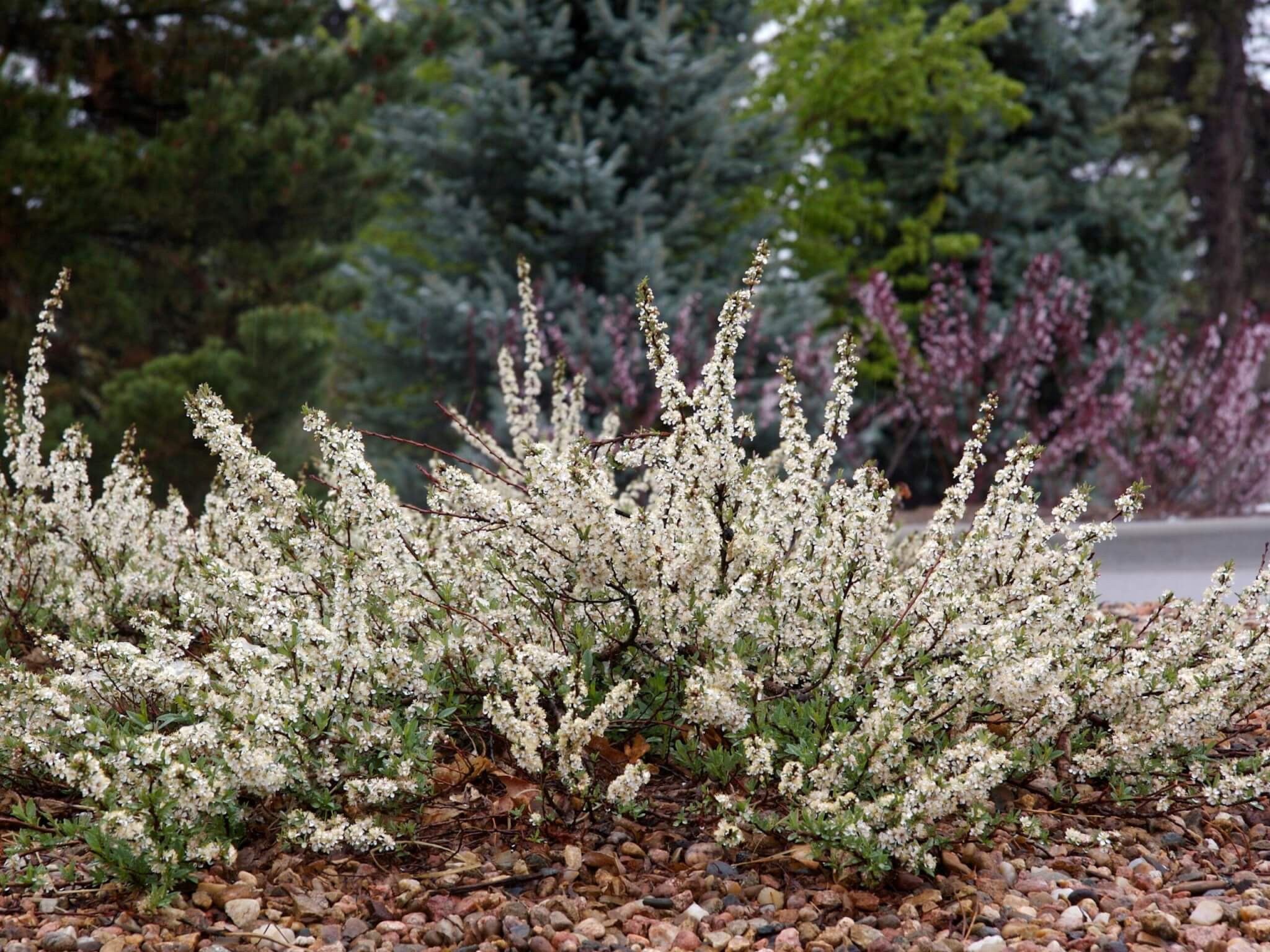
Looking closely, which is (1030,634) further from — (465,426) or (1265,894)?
(465,426)

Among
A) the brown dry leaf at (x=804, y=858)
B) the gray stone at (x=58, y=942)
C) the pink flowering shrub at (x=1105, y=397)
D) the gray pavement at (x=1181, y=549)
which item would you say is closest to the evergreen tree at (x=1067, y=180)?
the pink flowering shrub at (x=1105, y=397)

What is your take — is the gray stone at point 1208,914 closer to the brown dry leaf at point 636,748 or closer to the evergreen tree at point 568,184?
the brown dry leaf at point 636,748

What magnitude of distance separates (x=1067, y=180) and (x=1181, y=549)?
22.8 feet

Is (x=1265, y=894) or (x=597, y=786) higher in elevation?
(x=597, y=786)

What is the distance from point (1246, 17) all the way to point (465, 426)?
18.5 m

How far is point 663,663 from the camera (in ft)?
9.66

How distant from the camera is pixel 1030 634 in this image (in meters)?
2.94

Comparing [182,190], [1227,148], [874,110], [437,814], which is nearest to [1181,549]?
[437,814]

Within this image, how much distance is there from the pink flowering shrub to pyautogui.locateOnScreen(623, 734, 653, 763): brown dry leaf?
675 cm

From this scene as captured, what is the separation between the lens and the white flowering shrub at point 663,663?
2.47 metres

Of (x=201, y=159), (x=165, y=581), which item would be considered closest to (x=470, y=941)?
(x=165, y=581)

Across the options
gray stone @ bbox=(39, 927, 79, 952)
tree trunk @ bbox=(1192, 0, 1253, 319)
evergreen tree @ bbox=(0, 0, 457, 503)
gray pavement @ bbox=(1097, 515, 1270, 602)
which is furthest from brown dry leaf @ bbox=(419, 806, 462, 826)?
tree trunk @ bbox=(1192, 0, 1253, 319)

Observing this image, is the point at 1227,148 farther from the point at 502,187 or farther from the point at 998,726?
the point at 998,726

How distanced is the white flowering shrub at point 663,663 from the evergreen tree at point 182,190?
689 cm
